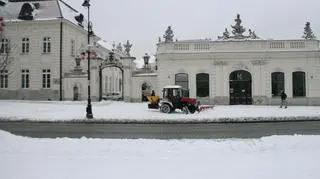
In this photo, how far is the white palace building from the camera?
136 feet

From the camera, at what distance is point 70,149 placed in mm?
12219

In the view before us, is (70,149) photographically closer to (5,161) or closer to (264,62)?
(5,161)

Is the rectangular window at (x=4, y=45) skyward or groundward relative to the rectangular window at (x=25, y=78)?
skyward

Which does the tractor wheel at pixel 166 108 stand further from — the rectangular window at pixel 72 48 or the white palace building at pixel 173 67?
the rectangular window at pixel 72 48

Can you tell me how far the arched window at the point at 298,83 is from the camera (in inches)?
1640

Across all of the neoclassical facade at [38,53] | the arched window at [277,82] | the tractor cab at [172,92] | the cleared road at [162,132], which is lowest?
the cleared road at [162,132]

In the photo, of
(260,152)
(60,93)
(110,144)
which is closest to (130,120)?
(110,144)

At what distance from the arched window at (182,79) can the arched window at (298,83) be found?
1105 centimetres

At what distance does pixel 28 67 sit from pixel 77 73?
719cm

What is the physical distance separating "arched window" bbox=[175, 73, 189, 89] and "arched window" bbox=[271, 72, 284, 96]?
29.2 feet

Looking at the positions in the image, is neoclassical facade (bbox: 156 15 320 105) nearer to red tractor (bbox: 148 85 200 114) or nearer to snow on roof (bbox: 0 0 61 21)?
red tractor (bbox: 148 85 200 114)

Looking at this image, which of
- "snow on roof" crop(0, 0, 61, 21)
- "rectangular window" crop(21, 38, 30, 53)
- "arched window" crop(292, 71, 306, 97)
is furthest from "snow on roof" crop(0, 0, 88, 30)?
"arched window" crop(292, 71, 306, 97)

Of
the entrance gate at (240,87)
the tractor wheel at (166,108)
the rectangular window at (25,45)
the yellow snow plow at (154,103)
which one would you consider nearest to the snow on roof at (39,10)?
the rectangular window at (25,45)

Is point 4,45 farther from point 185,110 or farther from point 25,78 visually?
point 185,110
